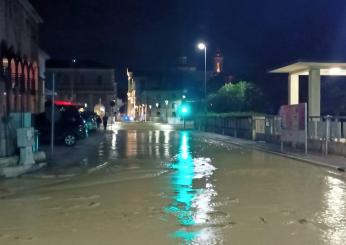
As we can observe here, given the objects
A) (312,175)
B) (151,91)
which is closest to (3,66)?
(312,175)

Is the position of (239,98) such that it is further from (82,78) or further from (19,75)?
(82,78)

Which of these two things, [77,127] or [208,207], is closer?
[208,207]

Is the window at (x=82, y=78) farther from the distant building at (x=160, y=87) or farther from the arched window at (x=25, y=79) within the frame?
the arched window at (x=25, y=79)

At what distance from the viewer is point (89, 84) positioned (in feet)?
348

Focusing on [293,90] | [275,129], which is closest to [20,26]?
[275,129]

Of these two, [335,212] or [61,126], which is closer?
[335,212]

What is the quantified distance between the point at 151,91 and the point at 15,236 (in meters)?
128

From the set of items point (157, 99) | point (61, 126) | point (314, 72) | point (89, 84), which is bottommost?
point (61, 126)

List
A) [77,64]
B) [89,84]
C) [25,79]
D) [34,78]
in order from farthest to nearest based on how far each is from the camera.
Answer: [77,64] < [89,84] < [34,78] < [25,79]

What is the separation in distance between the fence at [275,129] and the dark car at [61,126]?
1063cm

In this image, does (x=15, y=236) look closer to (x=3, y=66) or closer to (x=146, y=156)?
(x=3, y=66)

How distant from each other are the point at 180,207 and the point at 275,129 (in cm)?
2178

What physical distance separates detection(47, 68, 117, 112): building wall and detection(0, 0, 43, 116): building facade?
82.1 metres

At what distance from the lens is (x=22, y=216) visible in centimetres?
1017
